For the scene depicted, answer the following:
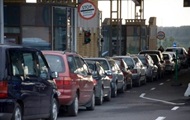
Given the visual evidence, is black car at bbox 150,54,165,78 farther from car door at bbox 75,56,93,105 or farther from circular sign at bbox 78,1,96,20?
car door at bbox 75,56,93,105

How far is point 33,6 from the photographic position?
3422cm

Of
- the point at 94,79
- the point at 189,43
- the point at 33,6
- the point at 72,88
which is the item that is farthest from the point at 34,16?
the point at 189,43

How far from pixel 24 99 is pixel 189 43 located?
80632 millimetres

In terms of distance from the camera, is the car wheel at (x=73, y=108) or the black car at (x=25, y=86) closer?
the black car at (x=25, y=86)

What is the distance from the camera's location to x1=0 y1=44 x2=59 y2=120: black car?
477 inches

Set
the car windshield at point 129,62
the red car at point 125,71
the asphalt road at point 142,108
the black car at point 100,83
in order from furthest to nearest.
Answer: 1. the car windshield at point 129,62
2. the red car at point 125,71
3. the black car at point 100,83
4. the asphalt road at point 142,108

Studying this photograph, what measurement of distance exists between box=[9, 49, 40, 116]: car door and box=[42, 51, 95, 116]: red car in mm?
2689

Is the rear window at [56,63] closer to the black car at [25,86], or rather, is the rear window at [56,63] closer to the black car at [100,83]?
the black car at [25,86]

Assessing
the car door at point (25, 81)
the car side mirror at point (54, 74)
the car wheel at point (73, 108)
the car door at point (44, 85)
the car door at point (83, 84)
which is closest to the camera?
the car door at point (25, 81)

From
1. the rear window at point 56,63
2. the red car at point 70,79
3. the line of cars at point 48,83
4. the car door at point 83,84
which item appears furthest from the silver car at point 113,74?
the rear window at point 56,63

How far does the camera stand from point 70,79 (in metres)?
16.5

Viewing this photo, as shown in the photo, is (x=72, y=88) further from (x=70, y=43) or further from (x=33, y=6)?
(x=70, y=43)

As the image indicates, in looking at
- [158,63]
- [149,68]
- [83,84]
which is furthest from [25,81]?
[158,63]

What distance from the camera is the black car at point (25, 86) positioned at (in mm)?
12109
